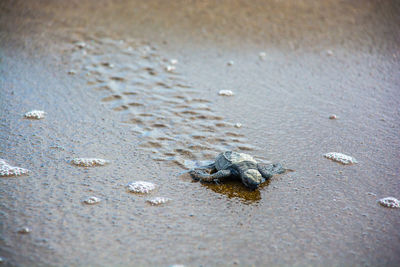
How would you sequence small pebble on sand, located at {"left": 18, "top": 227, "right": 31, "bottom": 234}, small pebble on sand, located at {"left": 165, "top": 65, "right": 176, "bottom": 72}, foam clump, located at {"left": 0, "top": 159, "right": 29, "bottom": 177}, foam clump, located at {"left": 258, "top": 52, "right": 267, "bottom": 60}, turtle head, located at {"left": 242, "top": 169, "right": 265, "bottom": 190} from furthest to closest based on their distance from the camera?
foam clump, located at {"left": 258, "top": 52, "right": 267, "bottom": 60}, small pebble on sand, located at {"left": 165, "top": 65, "right": 176, "bottom": 72}, foam clump, located at {"left": 0, "top": 159, "right": 29, "bottom": 177}, turtle head, located at {"left": 242, "top": 169, "right": 265, "bottom": 190}, small pebble on sand, located at {"left": 18, "top": 227, "right": 31, "bottom": 234}

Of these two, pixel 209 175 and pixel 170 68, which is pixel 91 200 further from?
pixel 170 68

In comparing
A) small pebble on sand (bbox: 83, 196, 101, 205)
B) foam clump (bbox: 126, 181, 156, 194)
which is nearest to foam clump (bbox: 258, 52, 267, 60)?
foam clump (bbox: 126, 181, 156, 194)

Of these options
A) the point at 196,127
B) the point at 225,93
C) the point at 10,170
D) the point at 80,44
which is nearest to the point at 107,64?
the point at 80,44

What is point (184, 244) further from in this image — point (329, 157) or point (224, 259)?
point (329, 157)

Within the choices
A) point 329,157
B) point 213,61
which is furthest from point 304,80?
point 329,157

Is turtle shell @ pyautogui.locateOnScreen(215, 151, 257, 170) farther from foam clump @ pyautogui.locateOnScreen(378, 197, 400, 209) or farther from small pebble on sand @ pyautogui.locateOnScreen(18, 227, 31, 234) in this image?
small pebble on sand @ pyautogui.locateOnScreen(18, 227, 31, 234)

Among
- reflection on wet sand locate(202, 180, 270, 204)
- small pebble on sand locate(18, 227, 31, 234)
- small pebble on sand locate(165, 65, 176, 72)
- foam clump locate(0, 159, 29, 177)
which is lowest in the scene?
small pebble on sand locate(18, 227, 31, 234)
